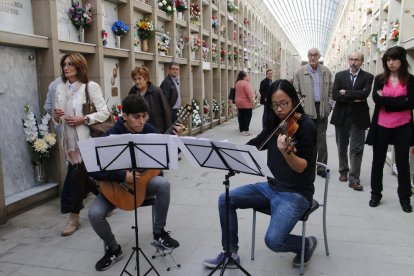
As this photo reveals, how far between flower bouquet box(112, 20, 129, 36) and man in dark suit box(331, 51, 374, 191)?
3.25 m

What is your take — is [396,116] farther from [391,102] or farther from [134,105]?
[134,105]

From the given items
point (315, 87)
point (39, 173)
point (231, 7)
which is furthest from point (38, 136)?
point (231, 7)

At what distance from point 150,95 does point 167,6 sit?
3.63m

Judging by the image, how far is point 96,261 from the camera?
325 cm

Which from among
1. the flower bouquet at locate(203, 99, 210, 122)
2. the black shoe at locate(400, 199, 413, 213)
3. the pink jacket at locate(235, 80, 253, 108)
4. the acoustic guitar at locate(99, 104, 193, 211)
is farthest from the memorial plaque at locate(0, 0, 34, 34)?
the flower bouquet at locate(203, 99, 210, 122)

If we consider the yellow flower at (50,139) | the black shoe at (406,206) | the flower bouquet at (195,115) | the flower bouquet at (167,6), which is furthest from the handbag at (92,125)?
the flower bouquet at (195,115)

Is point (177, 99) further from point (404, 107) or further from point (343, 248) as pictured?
point (343, 248)

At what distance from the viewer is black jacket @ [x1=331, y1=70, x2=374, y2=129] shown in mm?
5125

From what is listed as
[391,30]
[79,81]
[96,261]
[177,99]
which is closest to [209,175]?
[177,99]

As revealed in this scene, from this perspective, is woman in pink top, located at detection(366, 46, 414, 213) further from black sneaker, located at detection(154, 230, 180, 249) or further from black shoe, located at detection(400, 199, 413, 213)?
black sneaker, located at detection(154, 230, 180, 249)

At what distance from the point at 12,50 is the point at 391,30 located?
5.96m

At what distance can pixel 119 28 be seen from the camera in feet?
20.5

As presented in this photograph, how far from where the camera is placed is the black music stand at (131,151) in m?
2.63

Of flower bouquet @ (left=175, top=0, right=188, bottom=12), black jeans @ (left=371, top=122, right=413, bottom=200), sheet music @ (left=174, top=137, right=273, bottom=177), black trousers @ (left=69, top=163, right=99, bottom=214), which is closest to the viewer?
sheet music @ (left=174, top=137, right=273, bottom=177)
